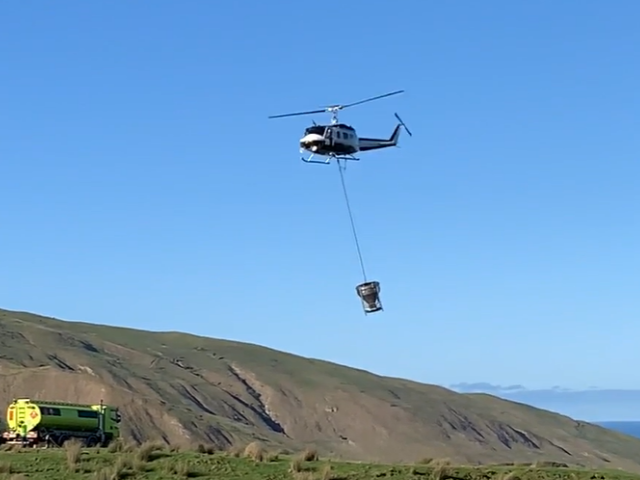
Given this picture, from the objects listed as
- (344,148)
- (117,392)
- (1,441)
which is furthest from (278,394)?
(344,148)

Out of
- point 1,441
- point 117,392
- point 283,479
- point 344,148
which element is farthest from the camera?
point 117,392

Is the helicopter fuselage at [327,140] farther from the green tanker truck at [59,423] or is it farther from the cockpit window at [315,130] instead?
the green tanker truck at [59,423]

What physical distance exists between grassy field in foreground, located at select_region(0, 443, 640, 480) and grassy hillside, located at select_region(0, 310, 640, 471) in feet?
177

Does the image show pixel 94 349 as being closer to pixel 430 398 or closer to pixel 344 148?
pixel 430 398

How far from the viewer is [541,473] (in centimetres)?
3106

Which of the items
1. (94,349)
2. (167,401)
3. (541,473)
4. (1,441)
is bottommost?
(541,473)

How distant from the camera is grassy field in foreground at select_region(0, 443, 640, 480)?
99.9 feet

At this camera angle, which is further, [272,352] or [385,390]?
[272,352]

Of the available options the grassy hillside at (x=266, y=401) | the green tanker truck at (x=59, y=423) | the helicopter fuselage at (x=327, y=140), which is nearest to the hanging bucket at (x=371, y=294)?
the helicopter fuselage at (x=327, y=140)

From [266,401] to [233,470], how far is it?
8399 centimetres

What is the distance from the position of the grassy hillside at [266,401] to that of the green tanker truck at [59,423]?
30526mm

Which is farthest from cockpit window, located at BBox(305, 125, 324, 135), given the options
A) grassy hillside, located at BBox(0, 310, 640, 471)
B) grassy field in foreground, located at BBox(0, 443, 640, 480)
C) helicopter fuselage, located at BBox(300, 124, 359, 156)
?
grassy hillside, located at BBox(0, 310, 640, 471)

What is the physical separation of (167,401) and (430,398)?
39.8 meters

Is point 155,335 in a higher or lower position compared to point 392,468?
higher
